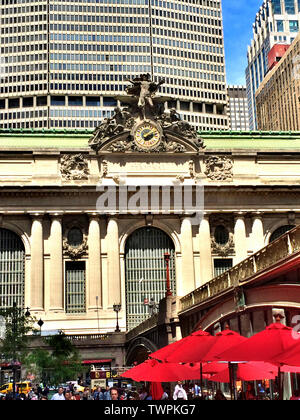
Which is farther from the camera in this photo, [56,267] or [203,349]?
[56,267]

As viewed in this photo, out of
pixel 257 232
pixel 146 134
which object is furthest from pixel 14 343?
pixel 257 232

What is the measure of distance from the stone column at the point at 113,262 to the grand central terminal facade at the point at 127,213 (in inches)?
3.9

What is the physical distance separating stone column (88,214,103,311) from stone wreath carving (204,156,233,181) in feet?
42.3

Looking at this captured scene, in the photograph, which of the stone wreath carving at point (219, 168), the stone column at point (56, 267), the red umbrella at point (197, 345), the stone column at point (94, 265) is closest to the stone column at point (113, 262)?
the stone column at point (94, 265)

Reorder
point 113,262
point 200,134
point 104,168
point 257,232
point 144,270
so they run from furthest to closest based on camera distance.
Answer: point 200,134, point 257,232, point 104,168, point 144,270, point 113,262

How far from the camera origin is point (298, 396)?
49.2ft

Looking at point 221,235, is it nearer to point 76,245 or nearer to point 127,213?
point 127,213

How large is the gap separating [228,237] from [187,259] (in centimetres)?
551

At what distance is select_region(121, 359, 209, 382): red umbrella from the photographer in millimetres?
24109

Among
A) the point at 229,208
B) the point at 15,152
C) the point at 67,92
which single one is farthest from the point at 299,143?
the point at 67,92

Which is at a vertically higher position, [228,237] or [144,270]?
[228,237]

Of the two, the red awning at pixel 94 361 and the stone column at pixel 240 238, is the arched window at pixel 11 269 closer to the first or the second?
the red awning at pixel 94 361

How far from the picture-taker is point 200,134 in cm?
7906

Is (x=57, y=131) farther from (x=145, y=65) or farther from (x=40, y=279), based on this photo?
(x=145, y=65)
